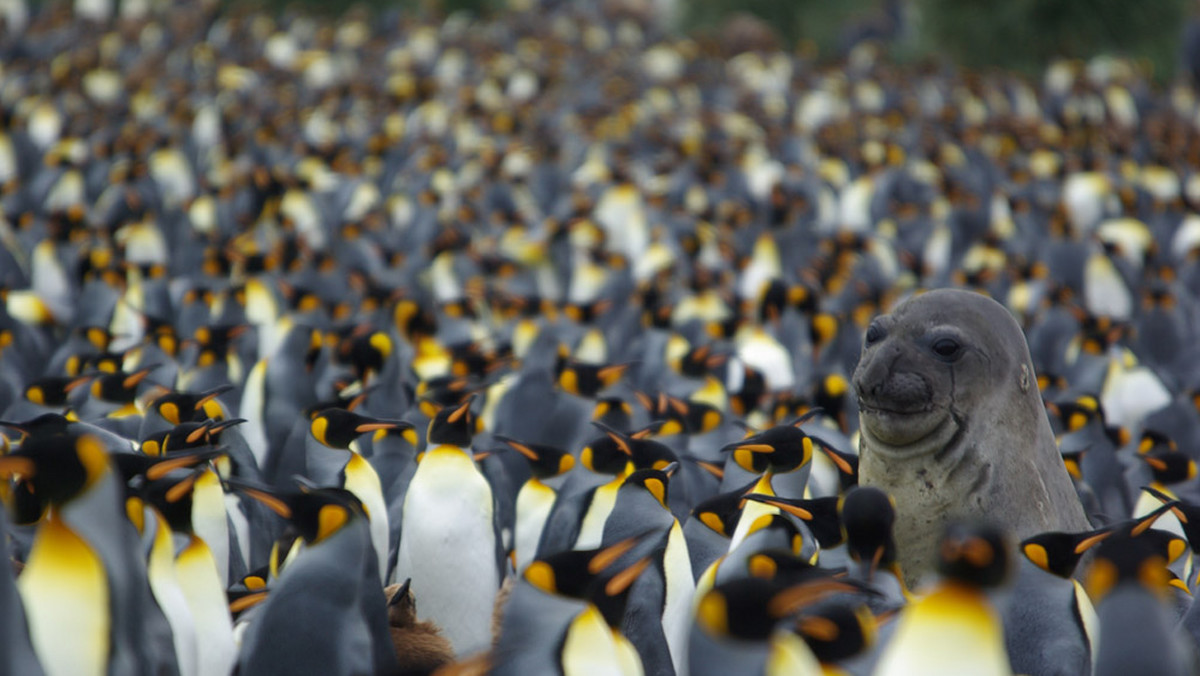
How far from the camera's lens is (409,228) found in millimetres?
10578

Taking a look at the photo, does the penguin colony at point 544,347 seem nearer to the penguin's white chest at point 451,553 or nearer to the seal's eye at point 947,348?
the penguin's white chest at point 451,553

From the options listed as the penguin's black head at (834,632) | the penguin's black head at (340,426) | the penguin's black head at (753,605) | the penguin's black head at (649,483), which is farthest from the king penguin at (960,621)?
the penguin's black head at (340,426)

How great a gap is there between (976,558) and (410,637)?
1.63 metres

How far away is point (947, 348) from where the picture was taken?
3633mm

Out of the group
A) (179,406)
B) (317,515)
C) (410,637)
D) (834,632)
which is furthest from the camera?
(179,406)

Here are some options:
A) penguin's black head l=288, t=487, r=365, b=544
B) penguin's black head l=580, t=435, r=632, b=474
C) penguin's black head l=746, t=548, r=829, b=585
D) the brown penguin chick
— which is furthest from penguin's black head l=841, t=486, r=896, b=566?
penguin's black head l=580, t=435, r=632, b=474

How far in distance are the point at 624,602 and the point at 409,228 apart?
7.89m

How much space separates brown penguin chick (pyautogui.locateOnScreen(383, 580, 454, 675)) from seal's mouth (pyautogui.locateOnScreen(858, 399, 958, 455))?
4.30 ft

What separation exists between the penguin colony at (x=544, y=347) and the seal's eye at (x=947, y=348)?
1.73 feet

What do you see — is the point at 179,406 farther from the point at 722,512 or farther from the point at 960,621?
the point at 960,621

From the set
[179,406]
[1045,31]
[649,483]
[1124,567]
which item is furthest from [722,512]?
[1045,31]

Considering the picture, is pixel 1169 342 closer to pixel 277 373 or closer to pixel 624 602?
pixel 277 373

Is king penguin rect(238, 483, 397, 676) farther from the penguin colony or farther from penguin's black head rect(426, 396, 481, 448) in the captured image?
penguin's black head rect(426, 396, 481, 448)

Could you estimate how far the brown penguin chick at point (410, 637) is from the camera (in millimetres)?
3307
